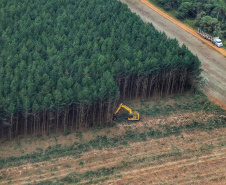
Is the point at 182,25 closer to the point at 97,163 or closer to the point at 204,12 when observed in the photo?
the point at 204,12

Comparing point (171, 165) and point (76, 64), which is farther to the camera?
point (76, 64)

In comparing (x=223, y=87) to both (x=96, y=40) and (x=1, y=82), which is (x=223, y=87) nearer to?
(x=96, y=40)

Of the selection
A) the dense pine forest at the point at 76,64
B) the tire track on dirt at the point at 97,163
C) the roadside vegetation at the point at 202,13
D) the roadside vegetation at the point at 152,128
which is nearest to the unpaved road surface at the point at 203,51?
the roadside vegetation at the point at 202,13

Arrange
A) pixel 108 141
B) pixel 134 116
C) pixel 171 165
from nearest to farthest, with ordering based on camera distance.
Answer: pixel 171 165, pixel 108 141, pixel 134 116

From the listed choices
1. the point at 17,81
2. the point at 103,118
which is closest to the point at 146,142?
the point at 103,118

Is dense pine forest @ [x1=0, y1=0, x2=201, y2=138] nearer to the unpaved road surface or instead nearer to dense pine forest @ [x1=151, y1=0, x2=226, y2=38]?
the unpaved road surface

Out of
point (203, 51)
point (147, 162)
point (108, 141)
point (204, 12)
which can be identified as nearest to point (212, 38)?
point (203, 51)

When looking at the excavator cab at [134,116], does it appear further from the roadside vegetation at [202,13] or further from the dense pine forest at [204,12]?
the dense pine forest at [204,12]

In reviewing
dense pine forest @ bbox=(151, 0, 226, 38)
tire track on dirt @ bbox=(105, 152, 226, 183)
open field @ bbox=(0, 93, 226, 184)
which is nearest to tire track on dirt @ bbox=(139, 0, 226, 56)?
dense pine forest @ bbox=(151, 0, 226, 38)

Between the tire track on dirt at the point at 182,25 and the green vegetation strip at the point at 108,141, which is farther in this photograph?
the tire track on dirt at the point at 182,25
